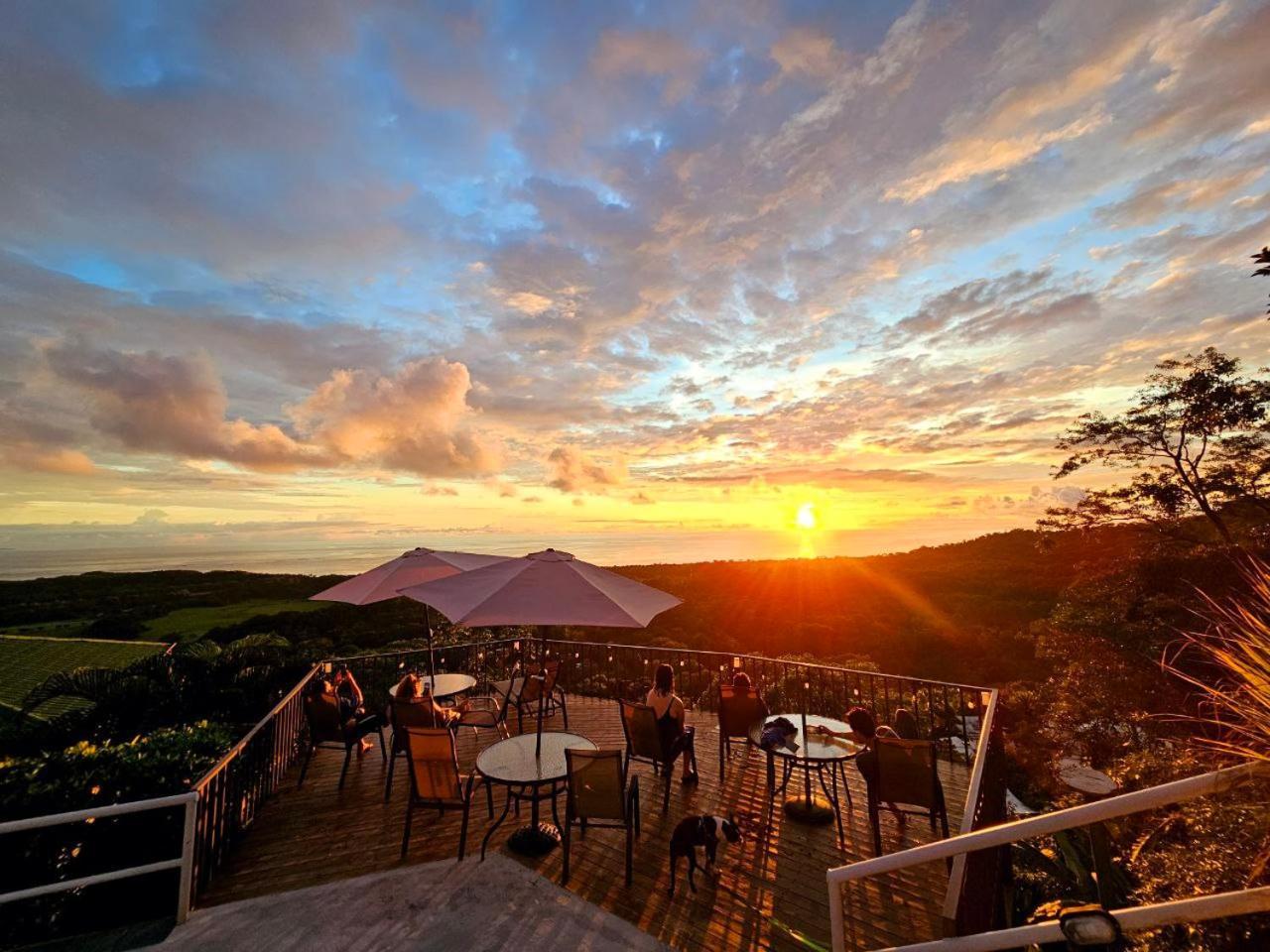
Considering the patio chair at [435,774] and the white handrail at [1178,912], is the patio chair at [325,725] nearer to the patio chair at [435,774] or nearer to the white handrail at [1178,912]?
the patio chair at [435,774]

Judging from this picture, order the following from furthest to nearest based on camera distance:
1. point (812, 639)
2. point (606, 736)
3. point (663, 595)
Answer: point (812, 639)
point (606, 736)
point (663, 595)

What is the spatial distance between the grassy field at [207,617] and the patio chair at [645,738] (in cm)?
2276

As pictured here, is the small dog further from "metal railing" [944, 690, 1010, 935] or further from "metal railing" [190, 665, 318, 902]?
"metal railing" [190, 665, 318, 902]

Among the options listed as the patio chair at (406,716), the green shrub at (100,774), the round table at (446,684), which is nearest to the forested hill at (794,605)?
the round table at (446,684)

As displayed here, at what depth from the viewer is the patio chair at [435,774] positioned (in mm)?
4695

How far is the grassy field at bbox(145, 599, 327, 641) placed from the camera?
73.5 ft

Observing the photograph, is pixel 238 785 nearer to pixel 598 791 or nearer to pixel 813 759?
pixel 598 791

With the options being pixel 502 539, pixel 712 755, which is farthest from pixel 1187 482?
pixel 502 539

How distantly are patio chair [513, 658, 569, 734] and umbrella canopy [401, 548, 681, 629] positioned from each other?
107 inches

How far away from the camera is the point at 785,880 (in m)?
Result: 4.53

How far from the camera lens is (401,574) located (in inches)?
310

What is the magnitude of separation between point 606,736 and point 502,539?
181623mm

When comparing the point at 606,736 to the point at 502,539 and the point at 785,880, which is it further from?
the point at 502,539

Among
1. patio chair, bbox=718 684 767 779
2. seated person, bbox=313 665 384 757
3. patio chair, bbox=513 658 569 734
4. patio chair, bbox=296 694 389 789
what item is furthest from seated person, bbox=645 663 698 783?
seated person, bbox=313 665 384 757
